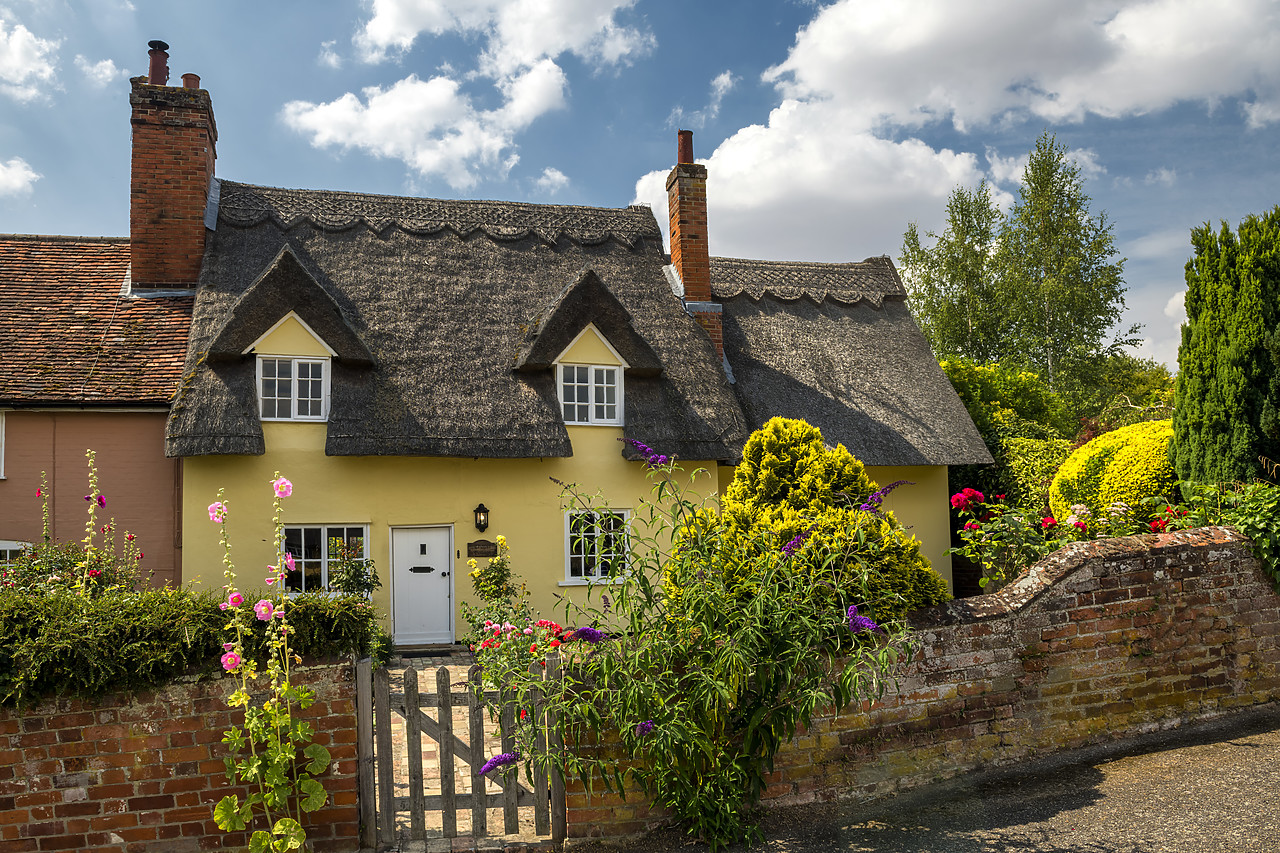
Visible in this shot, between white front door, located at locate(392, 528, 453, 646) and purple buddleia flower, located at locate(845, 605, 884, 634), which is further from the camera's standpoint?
white front door, located at locate(392, 528, 453, 646)

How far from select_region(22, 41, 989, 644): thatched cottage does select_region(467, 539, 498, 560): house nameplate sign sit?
0.06 meters

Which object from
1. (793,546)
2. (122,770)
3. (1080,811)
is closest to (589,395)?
(793,546)

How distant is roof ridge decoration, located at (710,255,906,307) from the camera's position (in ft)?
55.0

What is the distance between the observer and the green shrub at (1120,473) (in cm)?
920

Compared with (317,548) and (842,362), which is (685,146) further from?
(317,548)

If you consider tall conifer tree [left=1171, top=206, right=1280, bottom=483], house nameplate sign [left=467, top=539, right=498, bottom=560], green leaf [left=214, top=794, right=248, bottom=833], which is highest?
tall conifer tree [left=1171, top=206, right=1280, bottom=483]

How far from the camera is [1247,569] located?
22.2 feet

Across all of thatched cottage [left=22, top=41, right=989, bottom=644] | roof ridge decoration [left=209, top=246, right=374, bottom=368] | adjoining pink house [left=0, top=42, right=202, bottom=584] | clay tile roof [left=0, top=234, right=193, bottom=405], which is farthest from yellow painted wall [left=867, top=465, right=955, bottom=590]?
clay tile roof [left=0, top=234, right=193, bottom=405]

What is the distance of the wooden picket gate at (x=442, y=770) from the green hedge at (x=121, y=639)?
1.20 ft

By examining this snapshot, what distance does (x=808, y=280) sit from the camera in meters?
17.7

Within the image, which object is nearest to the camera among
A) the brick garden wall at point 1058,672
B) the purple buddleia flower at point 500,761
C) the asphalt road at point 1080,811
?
the purple buddleia flower at point 500,761

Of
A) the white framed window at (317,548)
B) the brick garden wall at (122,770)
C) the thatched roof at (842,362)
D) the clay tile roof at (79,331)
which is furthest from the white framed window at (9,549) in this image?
the thatched roof at (842,362)

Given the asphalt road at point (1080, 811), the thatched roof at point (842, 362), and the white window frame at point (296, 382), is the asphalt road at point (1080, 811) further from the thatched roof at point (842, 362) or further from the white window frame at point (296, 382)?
the white window frame at point (296, 382)

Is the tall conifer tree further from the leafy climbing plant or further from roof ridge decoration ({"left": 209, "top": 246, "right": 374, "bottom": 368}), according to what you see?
roof ridge decoration ({"left": 209, "top": 246, "right": 374, "bottom": 368})
